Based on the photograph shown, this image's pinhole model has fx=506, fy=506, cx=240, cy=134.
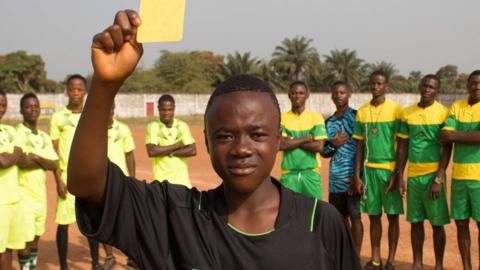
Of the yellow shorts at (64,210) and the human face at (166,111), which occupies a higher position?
the human face at (166,111)

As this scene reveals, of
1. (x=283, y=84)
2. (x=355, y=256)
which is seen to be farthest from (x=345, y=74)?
(x=355, y=256)

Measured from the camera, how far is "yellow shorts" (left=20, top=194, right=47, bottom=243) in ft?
18.2

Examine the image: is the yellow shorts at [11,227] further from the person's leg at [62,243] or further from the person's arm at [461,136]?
the person's arm at [461,136]

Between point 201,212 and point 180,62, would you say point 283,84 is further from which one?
point 201,212

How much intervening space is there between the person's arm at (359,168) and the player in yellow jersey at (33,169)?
366 cm

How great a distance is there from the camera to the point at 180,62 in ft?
225

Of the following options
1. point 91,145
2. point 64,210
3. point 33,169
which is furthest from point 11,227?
point 91,145

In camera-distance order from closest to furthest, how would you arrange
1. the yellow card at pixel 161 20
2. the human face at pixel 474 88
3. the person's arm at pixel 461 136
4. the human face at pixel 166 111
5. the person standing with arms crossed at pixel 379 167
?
the yellow card at pixel 161 20, the person's arm at pixel 461 136, the human face at pixel 474 88, the person standing with arms crossed at pixel 379 167, the human face at pixel 166 111

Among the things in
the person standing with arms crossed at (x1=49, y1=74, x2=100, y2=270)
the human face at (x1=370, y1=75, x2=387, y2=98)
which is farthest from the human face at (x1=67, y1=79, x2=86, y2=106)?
the human face at (x1=370, y1=75, x2=387, y2=98)

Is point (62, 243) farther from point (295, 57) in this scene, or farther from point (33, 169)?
point (295, 57)

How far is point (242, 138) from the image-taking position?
171 cm

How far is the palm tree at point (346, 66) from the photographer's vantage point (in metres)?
66.2

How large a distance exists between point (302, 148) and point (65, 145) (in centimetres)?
295

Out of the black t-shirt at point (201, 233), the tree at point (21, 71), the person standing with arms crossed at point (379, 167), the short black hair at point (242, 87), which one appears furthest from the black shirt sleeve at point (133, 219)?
the tree at point (21, 71)
